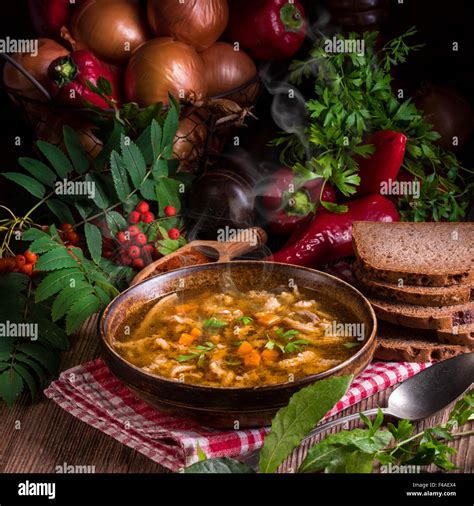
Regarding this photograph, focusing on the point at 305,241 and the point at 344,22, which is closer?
the point at 305,241

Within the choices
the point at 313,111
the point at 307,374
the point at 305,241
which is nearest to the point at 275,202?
the point at 305,241

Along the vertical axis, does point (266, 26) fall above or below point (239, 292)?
above

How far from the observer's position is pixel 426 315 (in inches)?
104

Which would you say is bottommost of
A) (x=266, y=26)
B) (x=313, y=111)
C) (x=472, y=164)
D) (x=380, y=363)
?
(x=380, y=363)

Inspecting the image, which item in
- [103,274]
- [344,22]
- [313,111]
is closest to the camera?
[103,274]

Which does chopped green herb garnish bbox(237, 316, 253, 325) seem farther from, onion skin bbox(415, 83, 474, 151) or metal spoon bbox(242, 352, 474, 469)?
onion skin bbox(415, 83, 474, 151)

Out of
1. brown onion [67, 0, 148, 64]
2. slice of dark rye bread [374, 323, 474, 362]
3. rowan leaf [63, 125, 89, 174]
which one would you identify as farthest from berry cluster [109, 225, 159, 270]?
slice of dark rye bread [374, 323, 474, 362]

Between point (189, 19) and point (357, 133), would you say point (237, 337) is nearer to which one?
point (357, 133)

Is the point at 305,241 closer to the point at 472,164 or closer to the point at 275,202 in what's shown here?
the point at 275,202

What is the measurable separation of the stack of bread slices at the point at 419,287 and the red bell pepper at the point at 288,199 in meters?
0.35

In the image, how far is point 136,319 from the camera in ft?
8.38

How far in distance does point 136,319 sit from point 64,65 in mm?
1246

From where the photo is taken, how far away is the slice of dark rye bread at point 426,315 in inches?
103

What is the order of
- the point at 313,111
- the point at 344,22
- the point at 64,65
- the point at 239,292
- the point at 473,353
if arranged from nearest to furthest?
the point at 473,353 < the point at 239,292 < the point at 64,65 < the point at 313,111 < the point at 344,22
